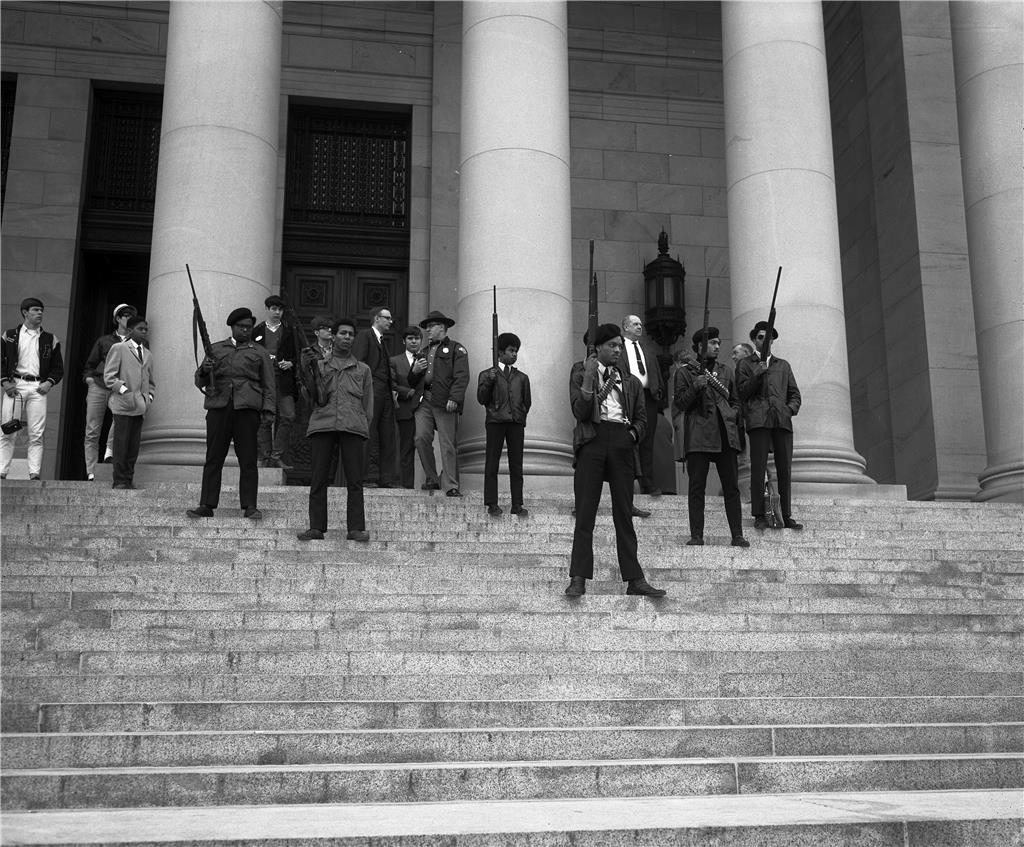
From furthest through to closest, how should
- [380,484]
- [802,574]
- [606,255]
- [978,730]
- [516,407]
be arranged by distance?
[606,255] < [380,484] < [516,407] < [802,574] < [978,730]

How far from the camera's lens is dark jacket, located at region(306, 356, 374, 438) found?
12023 mm

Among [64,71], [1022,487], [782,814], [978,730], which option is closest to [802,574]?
[978,730]

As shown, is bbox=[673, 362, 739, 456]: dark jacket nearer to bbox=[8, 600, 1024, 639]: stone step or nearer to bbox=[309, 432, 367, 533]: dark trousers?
bbox=[8, 600, 1024, 639]: stone step

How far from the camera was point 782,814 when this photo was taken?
578 centimetres

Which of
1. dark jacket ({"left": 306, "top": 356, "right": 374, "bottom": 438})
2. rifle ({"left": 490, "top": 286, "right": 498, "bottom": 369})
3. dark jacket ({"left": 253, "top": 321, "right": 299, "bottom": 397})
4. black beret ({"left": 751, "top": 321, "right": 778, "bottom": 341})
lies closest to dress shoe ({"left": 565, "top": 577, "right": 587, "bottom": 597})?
dark jacket ({"left": 306, "top": 356, "right": 374, "bottom": 438})

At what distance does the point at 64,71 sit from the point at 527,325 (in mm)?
12296

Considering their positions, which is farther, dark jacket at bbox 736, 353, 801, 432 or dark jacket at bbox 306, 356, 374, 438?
dark jacket at bbox 736, 353, 801, 432

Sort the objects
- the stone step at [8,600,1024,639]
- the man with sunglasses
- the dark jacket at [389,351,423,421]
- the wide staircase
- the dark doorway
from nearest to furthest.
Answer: the wide staircase → the stone step at [8,600,1024,639] → the man with sunglasses → the dark jacket at [389,351,423,421] → the dark doorway

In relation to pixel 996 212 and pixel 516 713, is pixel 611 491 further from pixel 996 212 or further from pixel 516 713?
pixel 996 212

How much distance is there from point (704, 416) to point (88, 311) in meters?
14.3

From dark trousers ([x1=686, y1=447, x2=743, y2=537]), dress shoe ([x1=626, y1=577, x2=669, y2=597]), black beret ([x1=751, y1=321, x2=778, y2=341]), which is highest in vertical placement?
black beret ([x1=751, y1=321, x2=778, y2=341])

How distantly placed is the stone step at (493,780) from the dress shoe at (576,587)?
2989mm

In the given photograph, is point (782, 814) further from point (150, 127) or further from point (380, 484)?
point (150, 127)

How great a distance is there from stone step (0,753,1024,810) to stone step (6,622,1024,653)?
189 cm
